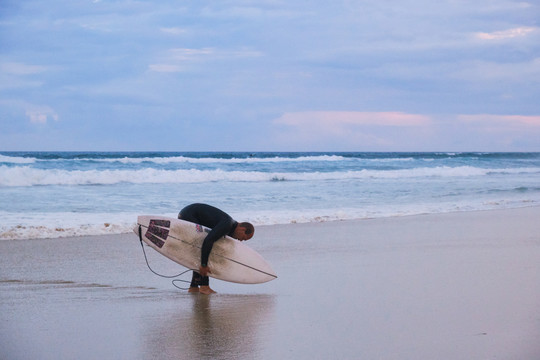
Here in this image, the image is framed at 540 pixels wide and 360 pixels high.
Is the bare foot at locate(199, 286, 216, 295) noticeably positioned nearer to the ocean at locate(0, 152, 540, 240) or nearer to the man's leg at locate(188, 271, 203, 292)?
the man's leg at locate(188, 271, 203, 292)

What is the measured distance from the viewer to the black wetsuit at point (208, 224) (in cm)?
553

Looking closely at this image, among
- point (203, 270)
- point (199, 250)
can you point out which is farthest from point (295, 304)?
point (199, 250)

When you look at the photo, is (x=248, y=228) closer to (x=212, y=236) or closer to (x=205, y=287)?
(x=212, y=236)

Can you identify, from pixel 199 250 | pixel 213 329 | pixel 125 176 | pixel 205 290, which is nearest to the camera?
pixel 213 329

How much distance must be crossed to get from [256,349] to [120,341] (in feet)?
2.98

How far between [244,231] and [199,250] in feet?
1.89

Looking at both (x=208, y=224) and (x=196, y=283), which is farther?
(x=208, y=224)

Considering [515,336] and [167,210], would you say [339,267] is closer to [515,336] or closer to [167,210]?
[515,336]

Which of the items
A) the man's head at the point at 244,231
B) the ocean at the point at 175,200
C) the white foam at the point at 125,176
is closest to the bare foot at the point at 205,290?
the man's head at the point at 244,231

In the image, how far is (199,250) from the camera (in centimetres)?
577

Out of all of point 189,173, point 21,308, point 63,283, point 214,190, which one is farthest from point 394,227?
point 189,173

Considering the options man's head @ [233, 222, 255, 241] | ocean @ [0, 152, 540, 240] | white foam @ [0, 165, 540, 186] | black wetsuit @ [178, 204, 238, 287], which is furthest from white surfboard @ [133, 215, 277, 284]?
white foam @ [0, 165, 540, 186]

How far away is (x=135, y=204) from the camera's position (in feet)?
44.8

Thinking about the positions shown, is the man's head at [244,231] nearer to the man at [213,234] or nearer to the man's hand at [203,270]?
the man at [213,234]
